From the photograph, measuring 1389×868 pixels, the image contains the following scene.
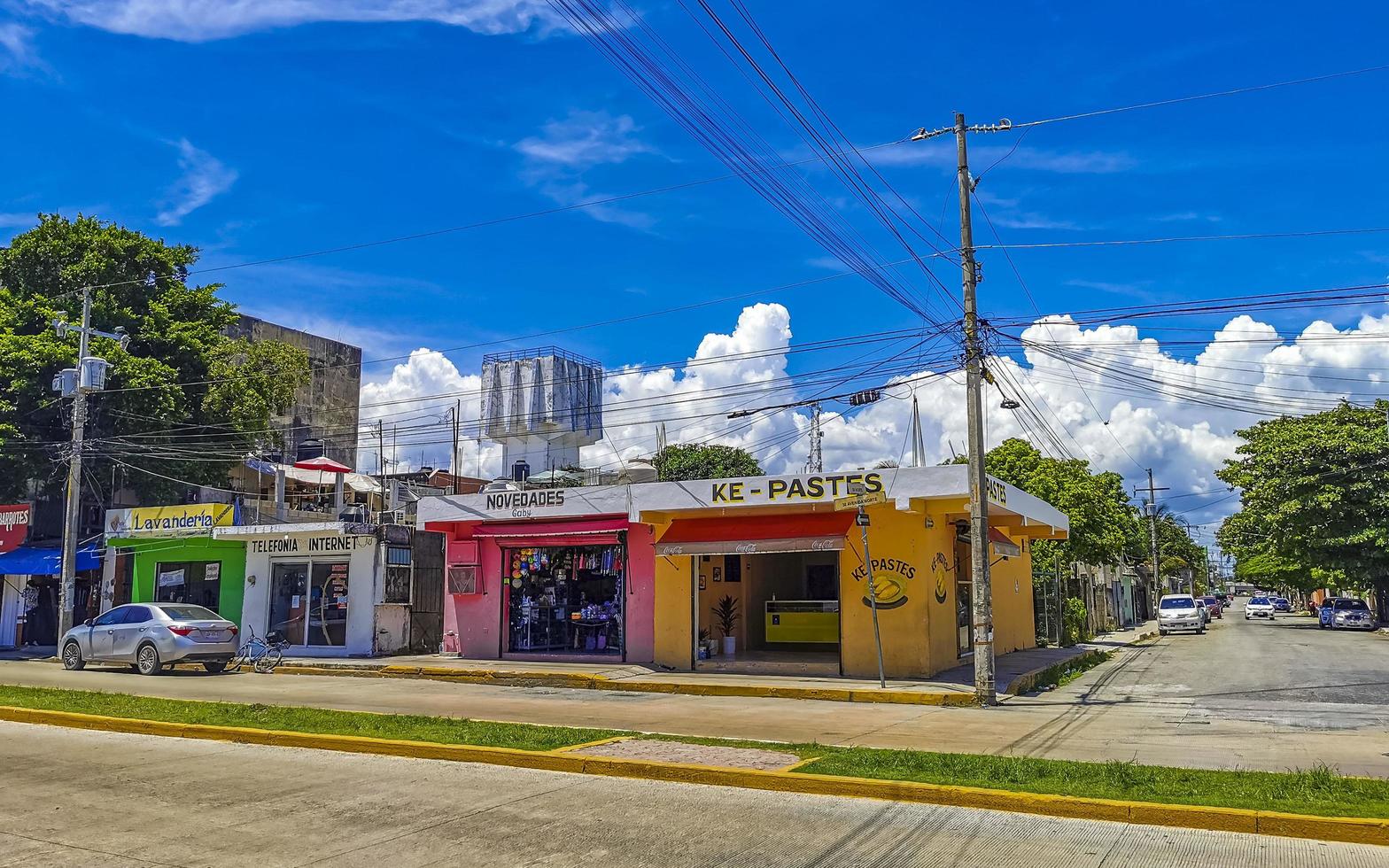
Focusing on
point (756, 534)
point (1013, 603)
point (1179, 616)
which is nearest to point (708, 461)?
point (1179, 616)

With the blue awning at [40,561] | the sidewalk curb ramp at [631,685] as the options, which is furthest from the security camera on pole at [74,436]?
the sidewalk curb ramp at [631,685]

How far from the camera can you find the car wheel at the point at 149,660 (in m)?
21.8

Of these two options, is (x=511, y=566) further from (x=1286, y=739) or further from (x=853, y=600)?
(x=1286, y=739)

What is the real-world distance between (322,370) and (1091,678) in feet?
145

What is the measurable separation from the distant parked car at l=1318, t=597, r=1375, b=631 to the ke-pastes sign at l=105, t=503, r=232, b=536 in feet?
162

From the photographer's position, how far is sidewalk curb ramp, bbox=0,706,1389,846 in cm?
705

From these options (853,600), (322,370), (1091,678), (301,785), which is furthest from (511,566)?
(322,370)

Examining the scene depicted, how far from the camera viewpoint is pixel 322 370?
53.8 meters

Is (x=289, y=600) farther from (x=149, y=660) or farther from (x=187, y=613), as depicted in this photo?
(x=149, y=660)

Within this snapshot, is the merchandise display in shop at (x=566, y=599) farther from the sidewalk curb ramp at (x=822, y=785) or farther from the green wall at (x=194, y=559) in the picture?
the sidewalk curb ramp at (x=822, y=785)

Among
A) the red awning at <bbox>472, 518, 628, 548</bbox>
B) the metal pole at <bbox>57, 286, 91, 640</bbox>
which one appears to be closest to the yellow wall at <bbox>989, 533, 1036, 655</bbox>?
the red awning at <bbox>472, 518, 628, 548</bbox>

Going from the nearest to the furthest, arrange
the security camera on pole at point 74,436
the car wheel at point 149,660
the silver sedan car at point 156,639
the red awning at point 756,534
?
the red awning at point 756,534 < the silver sedan car at point 156,639 < the car wheel at point 149,660 < the security camera on pole at point 74,436

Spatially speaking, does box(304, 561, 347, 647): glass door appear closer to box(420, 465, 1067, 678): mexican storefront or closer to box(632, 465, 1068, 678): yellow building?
box(420, 465, 1067, 678): mexican storefront

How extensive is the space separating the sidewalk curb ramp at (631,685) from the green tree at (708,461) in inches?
1810
